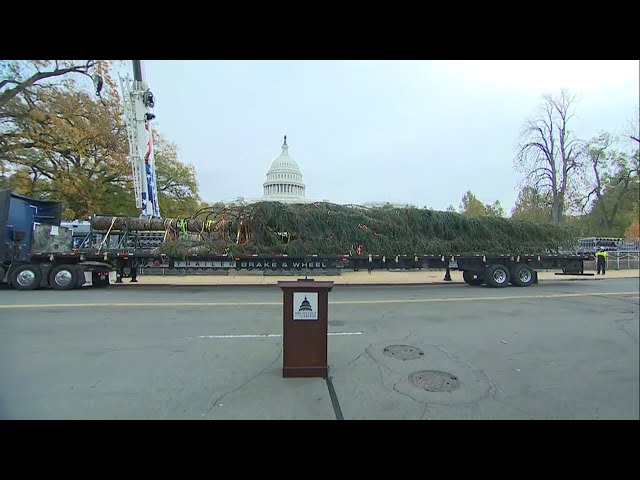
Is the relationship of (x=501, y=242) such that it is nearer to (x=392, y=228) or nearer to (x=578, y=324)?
(x=392, y=228)

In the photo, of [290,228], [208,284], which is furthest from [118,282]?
[290,228]

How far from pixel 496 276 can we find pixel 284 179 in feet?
144

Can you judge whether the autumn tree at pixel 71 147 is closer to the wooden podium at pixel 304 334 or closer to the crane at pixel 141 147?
the crane at pixel 141 147

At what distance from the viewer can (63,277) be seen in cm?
1112

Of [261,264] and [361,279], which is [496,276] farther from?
[261,264]

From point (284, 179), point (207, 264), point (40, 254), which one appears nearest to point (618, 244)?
point (207, 264)

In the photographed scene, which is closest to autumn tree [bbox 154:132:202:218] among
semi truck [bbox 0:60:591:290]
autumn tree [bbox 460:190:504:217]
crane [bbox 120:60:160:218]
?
crane [bbox 120:60:160:218]

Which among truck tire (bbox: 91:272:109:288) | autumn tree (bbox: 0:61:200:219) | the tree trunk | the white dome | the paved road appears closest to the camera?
the paved road

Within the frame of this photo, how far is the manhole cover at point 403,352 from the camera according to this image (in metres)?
4.41

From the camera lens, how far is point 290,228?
10.2 meters

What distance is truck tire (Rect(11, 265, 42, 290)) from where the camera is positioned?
10852 millimetres

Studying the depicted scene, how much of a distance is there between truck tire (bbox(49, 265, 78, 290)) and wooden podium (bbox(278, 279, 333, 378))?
10.9 m

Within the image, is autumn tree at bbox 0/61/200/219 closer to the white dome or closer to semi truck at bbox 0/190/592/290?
semi truck at bbox 0/190/592/290

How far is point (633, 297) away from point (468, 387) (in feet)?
5.73
